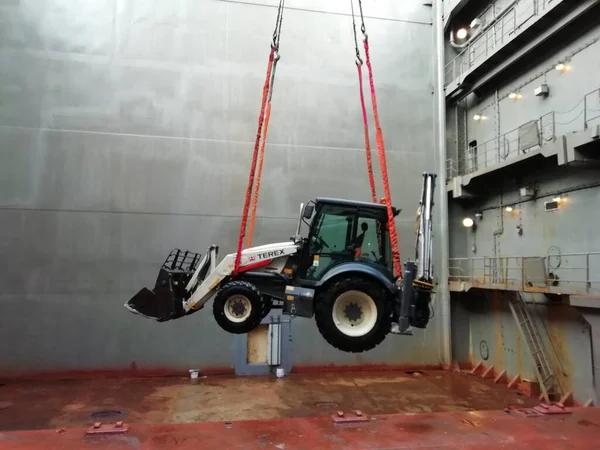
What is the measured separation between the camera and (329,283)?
16.3 ft

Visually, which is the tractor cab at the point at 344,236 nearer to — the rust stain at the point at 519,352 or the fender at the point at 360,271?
the fender at the point at 360,271

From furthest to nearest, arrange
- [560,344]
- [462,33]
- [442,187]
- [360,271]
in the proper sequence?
[462,33] < [442,187] < [560,344] < [360,271]

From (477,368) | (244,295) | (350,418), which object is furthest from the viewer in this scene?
(477,368)

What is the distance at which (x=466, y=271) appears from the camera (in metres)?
12.9

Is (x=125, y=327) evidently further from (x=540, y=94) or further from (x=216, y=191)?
(x=540, y=94)

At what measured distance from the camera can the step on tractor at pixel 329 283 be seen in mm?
4711

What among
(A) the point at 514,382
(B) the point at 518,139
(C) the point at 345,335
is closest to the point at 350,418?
(C) the point at 345,335

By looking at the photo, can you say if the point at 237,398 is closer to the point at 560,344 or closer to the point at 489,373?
the point at 489,373

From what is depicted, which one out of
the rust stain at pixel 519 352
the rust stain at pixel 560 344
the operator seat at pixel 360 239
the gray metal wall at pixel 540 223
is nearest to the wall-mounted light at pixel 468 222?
the gray metal wall at pixel 540 223

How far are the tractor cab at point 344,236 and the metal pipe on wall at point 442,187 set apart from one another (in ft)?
25.3

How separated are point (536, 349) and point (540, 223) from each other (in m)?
2.83

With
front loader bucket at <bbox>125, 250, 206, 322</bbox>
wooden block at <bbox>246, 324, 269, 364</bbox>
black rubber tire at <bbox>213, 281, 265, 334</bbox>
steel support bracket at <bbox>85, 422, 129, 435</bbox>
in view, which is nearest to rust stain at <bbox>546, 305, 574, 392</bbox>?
wooden block at <bbox>246, 324, 269, 364</bbox>

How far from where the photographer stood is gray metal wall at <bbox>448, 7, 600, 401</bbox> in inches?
349

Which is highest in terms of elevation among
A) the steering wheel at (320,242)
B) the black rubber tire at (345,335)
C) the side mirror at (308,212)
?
the side mirror at (308,212)
